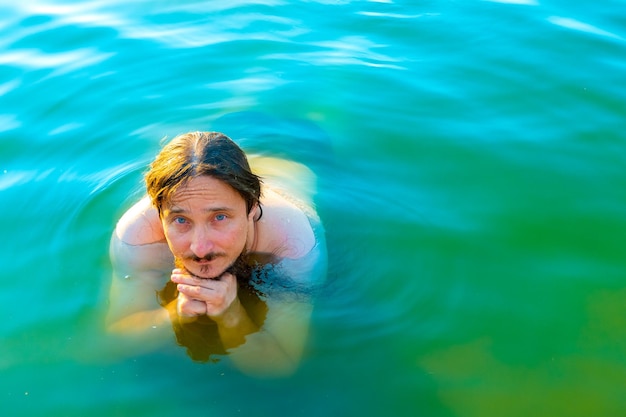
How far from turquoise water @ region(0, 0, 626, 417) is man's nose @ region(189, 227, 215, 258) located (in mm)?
724

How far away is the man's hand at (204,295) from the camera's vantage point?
4.02 metres

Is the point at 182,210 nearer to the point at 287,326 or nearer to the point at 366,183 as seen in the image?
the point at 287,326

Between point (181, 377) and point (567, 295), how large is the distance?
249 cm

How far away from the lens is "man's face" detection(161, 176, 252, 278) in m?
3.77

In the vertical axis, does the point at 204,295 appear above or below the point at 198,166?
below

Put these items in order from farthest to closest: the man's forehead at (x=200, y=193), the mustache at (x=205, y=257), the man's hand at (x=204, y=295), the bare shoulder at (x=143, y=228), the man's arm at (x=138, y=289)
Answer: the bare shoulder at (x=143, y=228) → the man's arm at (x=138, y=289) → the man's hand at (x=204, y=295) → the mustache at (x=205, y=257) → the man's forehead at (x=200, y=193)

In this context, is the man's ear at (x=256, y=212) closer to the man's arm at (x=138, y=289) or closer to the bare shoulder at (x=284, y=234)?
the bare shoulder at (x=284, y=234)

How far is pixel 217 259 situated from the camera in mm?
3988

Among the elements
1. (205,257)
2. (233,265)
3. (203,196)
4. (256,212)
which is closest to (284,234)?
(256,212)

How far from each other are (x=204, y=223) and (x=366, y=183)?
6.58ft

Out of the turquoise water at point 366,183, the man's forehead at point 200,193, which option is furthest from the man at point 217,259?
the turquoise water at point 366,183

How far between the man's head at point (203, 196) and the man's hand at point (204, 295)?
0.08 meters

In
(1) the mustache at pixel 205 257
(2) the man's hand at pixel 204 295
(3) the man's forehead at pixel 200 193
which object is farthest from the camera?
(2) the man's hand at pixel 204 295

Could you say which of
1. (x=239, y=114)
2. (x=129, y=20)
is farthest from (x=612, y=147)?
(x=129, y=20)
